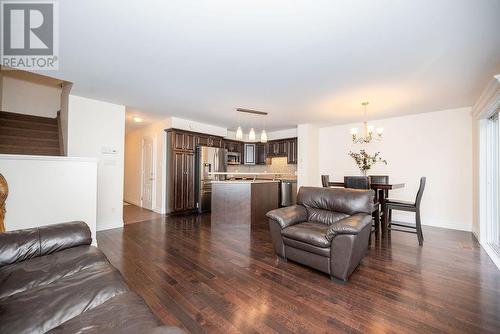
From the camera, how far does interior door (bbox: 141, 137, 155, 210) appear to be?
20.2ft

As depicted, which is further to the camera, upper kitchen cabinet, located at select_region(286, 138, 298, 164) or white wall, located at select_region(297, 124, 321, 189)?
upper kitchen cabinet, located at select_region(286, 138, 298, 164)

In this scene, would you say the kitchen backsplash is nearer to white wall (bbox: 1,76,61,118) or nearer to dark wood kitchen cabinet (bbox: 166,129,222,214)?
dark wood kitchen cabinet (bbox: 166,129,222,214)

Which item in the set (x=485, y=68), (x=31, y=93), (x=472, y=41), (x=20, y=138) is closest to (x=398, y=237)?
(x=485, y=68)

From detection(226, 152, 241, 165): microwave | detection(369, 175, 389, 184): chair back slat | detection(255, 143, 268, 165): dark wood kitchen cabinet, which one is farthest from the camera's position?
detection(255, 143, 268, 165): dark wood kitchen cabinet

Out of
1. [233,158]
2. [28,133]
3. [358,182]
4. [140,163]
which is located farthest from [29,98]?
[358,182]

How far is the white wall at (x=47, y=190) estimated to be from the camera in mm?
2654

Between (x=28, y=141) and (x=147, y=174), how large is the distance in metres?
2.68

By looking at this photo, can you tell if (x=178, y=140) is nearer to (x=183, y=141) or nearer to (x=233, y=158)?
(x=183, y=141)

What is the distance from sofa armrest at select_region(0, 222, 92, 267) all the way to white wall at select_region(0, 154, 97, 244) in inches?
57.2

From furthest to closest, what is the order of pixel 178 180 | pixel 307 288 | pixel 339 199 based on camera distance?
pixel 178 180, pixel 339 199, pixel 307 288

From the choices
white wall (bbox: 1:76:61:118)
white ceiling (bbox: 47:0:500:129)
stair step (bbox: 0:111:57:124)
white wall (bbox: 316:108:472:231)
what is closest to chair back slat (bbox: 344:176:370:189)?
white ceiling (bbox: 47:0:500:129)

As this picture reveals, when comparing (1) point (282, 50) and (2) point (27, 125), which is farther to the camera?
(2) point (27, 125)

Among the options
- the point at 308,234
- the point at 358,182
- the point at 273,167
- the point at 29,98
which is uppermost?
the point at 29,98

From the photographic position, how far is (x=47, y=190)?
287 cm
